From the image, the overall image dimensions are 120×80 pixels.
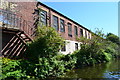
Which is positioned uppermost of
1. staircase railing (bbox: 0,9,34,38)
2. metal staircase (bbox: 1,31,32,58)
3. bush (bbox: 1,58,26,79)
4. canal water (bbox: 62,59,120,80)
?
staircase railing (bbox: 0,9,34,38)

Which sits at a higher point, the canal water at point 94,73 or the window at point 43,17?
the window at point 43,17

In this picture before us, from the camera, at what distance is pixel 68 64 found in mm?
12391

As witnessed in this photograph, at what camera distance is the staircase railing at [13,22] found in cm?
1010

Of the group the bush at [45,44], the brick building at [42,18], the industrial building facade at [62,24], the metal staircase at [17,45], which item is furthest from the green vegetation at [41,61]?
the industrial building facade at [62,24]

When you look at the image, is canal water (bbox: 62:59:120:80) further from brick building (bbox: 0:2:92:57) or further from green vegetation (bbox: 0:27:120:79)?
brick building (bbox: 0:2:92:57)

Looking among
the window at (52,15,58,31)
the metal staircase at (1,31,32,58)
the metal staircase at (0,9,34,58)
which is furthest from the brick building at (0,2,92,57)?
the metal staircase at (1,31,32,58)

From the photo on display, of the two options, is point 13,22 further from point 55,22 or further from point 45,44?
point 55,22

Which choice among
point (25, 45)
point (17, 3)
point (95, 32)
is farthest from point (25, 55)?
point (95, 32)

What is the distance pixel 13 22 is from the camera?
1128 cm

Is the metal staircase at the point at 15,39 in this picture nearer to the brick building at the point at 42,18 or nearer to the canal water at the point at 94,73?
the brick building at the point at 42,18

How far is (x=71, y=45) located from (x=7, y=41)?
11940 millimetres

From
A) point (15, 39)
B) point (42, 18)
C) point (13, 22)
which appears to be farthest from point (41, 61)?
point (42, 18)

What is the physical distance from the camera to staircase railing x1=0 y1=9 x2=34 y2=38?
1010 centimetres

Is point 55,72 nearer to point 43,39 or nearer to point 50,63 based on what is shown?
point 50,63
